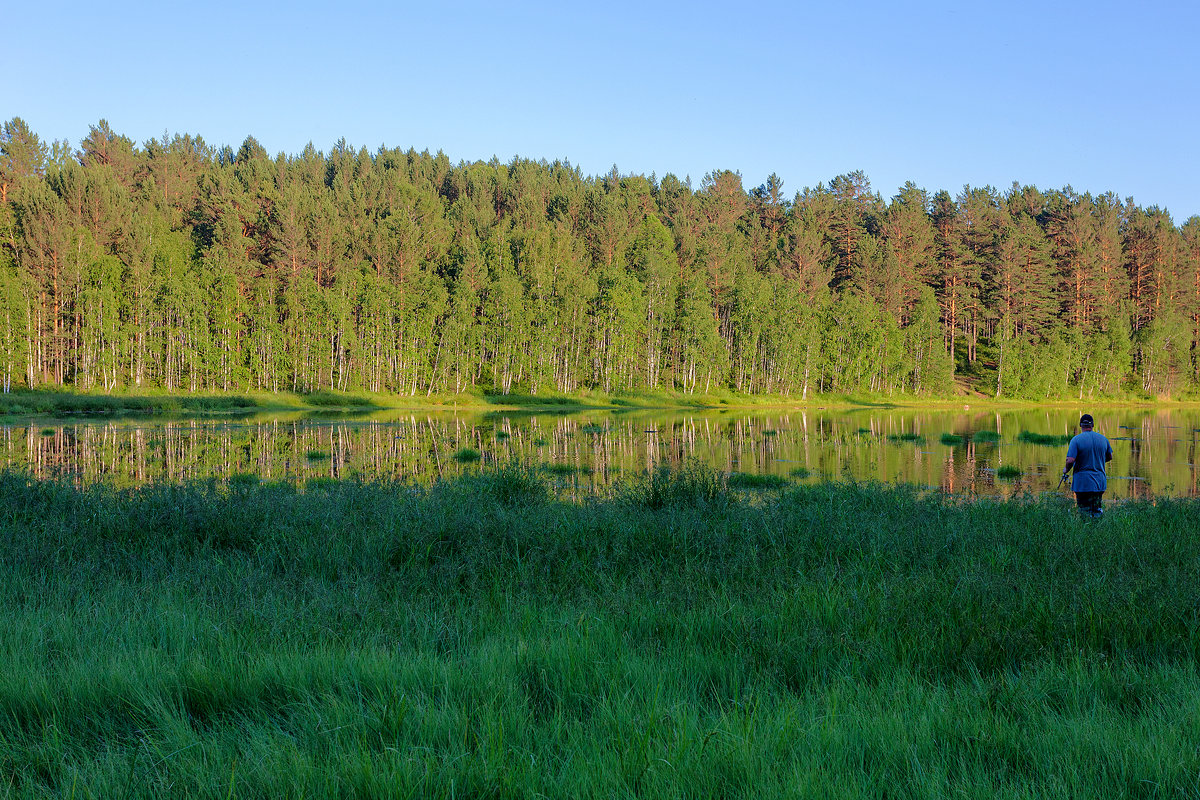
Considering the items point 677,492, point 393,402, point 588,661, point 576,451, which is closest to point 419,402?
point 393,402

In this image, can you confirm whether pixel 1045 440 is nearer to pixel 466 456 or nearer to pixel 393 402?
pixel 466 456

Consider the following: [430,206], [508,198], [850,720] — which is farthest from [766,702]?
[508,198]

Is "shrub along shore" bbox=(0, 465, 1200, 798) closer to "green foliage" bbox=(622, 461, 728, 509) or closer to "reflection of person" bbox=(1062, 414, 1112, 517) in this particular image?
"green foliage" bbox=(622, 461, 728, 509)

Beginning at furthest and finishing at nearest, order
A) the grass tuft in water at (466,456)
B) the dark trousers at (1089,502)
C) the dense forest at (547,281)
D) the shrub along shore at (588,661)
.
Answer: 1. the dense forest at (547,281)
2. the grass tuft in water at (466,456)
3. the dark trousers at (1089,502)
4. the shrub along shore at (588,661)

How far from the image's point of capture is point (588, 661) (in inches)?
181

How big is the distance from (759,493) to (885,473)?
650cm

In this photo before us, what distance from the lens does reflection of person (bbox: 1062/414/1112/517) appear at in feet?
40.5

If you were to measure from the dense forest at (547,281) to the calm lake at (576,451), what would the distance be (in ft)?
80.7

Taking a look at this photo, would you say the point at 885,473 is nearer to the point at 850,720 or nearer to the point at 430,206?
the point at 850,720

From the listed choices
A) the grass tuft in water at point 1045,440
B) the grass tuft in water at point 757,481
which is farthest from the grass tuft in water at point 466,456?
the grass tuft in water at point 1045,440

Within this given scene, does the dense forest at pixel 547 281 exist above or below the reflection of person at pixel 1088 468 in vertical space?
above

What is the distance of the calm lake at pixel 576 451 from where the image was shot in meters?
18.8

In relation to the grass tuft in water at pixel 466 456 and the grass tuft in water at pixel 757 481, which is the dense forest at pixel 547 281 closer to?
the grass tuft in water at pixel 466 456

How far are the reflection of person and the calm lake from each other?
416cm
